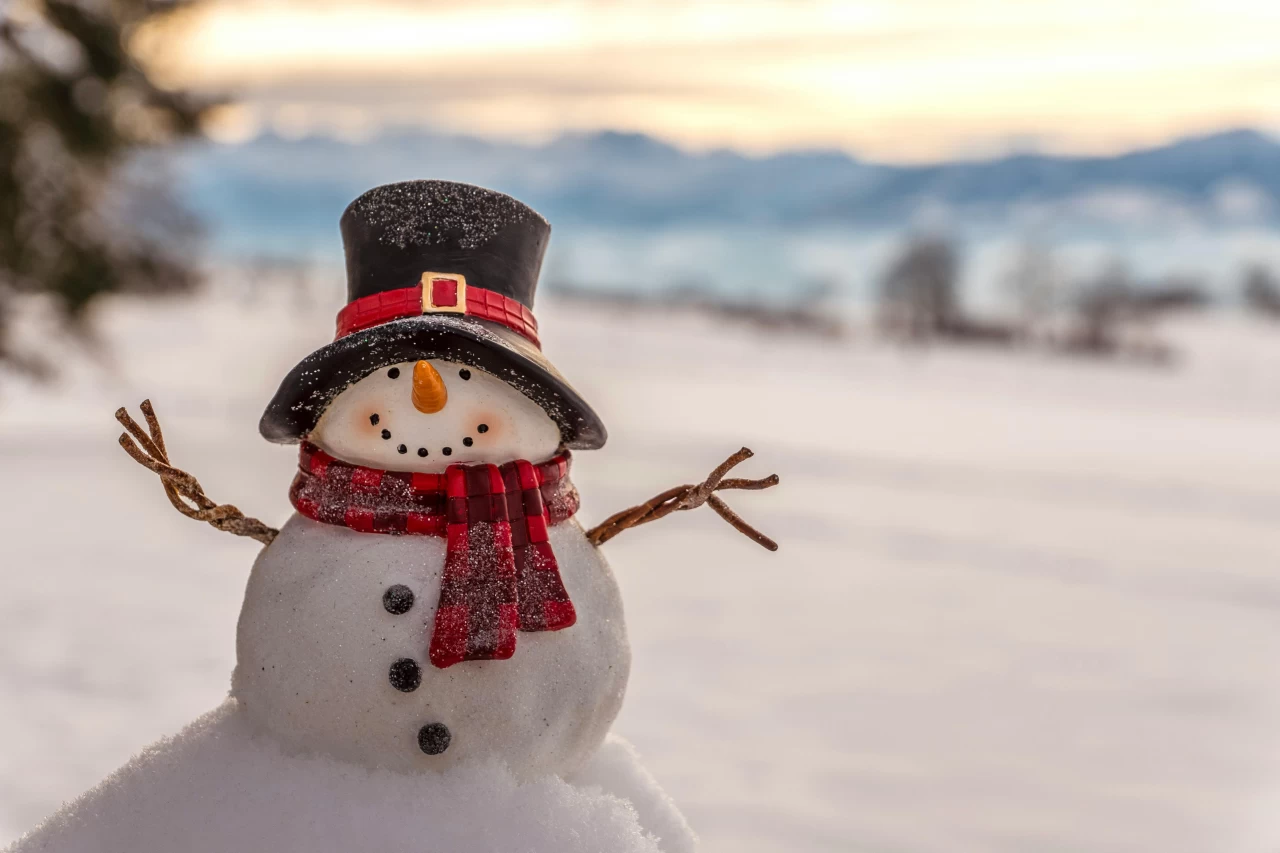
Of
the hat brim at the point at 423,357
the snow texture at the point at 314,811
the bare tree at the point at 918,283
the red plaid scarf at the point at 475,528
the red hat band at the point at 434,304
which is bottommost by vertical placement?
the snow texture at the point at 314,811

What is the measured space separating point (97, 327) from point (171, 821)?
820cm

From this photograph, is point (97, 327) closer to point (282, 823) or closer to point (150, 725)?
point (150, 725)

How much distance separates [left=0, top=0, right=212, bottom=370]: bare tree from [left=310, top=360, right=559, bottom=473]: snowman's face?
23.3 feet

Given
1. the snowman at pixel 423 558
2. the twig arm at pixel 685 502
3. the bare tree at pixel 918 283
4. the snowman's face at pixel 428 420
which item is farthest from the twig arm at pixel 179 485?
the bare tree at pixel 918 283

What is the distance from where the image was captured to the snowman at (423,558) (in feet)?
7.23

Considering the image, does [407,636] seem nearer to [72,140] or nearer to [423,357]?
[423,357]

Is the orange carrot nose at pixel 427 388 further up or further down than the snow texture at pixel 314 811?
further up

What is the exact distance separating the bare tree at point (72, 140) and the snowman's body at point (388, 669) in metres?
7.15

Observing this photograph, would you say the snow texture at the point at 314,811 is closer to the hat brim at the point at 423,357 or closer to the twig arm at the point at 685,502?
the twig arm at the point at 685,502

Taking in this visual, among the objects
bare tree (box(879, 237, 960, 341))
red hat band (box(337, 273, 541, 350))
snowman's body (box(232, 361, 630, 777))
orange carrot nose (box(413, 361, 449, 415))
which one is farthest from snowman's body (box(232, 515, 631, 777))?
bare tree (box(879, 237, 960, 341))

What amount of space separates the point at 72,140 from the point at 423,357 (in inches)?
286

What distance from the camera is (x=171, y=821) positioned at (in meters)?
2.24

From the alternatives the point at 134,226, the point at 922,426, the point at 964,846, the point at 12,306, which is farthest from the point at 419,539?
the point at 922,426

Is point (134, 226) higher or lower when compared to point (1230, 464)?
higher
